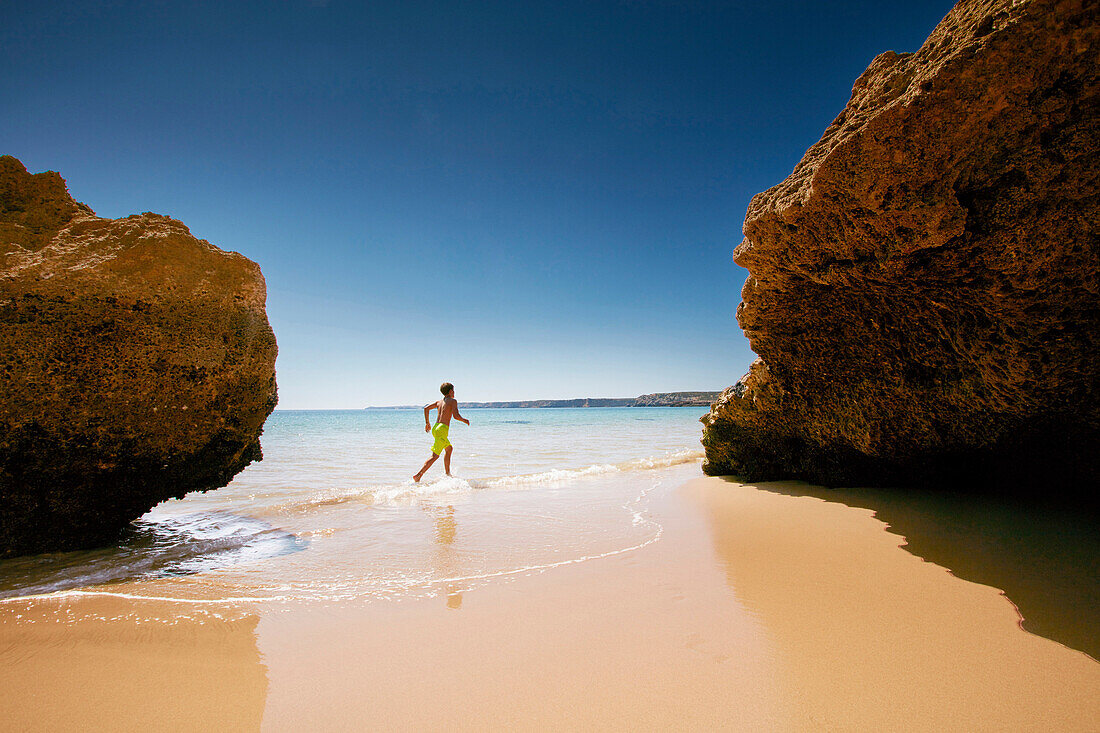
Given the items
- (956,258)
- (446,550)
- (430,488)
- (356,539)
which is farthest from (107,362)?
(956,258)

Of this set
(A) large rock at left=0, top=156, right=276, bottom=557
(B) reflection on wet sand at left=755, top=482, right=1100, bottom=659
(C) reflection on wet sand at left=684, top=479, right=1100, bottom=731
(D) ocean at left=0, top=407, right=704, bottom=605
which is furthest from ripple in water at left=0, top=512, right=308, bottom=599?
(B) reflection on wet sand at left=755, top=482, right=1100, bottom=659

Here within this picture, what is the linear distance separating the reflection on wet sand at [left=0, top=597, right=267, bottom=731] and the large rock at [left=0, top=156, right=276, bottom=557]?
4.33ft

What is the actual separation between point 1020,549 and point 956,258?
2114 millimetres

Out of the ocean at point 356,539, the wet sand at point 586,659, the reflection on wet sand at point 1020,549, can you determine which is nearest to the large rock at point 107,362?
the ocean at point 356,539

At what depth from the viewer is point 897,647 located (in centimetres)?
214

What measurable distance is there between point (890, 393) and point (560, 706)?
14.0 ft

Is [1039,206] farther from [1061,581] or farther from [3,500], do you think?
[3,500]

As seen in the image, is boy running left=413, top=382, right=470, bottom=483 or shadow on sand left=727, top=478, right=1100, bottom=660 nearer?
shadow on sand left=727, top=478, right=1100, bottom=660

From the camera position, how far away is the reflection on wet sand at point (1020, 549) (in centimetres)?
234

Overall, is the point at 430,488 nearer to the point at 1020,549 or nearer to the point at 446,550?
the point at 446,550

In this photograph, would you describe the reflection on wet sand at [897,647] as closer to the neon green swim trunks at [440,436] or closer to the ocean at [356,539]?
the ocean at [356,539]

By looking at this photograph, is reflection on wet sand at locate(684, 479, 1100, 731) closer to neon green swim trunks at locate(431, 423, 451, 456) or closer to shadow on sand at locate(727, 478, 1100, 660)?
shadow on sand at locate(727, 478, 1100, 660)

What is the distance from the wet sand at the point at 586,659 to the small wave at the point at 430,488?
3.47 meters

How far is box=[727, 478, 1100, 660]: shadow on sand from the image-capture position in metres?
2.34
